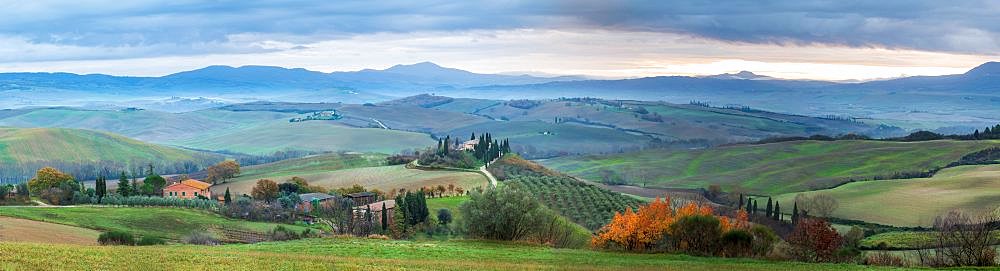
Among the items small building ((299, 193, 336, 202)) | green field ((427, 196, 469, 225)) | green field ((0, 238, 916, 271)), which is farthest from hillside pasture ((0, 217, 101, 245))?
small building ((299, 193, 336, 202))

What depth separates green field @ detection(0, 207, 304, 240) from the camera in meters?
70.1

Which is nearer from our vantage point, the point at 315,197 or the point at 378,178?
the point at 315,197

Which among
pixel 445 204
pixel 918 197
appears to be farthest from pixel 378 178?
pixel 918 197

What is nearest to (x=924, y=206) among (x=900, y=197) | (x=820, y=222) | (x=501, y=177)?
(x=900, y=197)

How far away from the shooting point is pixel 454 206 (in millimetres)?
105062

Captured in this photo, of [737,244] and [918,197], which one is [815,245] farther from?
[918,197]

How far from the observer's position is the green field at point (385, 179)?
136125 mm

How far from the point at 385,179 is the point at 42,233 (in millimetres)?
94489

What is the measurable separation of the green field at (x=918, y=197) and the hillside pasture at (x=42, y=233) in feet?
308

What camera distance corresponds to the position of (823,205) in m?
124

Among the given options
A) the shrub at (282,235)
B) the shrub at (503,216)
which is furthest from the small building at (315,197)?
the shrub at (503,216)

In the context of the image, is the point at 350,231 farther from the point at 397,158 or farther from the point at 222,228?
the point at 397,158

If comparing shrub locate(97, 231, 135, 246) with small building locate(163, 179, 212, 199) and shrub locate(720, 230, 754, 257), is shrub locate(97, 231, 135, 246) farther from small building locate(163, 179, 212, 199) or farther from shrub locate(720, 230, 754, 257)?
small building locate(163, 179, 212, 199)

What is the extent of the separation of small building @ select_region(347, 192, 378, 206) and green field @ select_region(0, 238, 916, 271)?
203 ft
